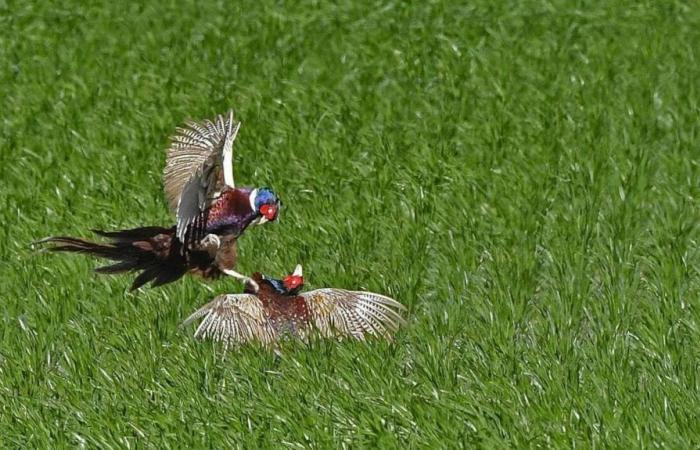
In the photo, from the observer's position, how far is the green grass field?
463 cm

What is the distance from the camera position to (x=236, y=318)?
16.2 feet

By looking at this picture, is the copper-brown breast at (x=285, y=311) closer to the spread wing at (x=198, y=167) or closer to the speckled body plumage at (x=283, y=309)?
the speckled body plumage at (x=283, y=309)

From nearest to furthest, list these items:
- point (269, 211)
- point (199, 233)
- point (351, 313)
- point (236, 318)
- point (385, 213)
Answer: point (269, 211) < point (199, 233) < point (236, 318) < point (351, 313) < point (385, 213)

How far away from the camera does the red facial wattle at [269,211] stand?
15.4ft

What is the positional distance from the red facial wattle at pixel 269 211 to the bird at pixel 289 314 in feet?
1.15

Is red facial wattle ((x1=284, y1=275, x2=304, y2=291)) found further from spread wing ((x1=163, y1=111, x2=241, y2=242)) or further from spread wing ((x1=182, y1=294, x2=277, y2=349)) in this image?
spread wing ((x1=163, y1=111, x2=241, y2=242))

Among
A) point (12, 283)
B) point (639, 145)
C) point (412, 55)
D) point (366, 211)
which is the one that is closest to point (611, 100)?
point (639, 145)

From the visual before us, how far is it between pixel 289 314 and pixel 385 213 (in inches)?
58.8

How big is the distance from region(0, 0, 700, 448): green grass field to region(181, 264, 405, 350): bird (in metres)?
0.07

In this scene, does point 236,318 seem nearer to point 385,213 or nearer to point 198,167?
point 198,167

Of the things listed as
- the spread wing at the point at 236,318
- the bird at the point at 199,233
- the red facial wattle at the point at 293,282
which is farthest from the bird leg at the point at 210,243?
the red facial wattle at the point at 293,282

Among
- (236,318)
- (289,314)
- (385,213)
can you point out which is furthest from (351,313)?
(385,213)

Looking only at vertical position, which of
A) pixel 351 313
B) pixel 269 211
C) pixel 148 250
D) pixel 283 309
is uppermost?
pixel 269 211

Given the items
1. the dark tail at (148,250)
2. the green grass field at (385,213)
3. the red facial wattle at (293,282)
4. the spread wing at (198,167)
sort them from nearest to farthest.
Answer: the green grass field at (385,213) < the spread wing at (198,167) < the dark tail at (148,250) < the red facial wattle at (293,282)
